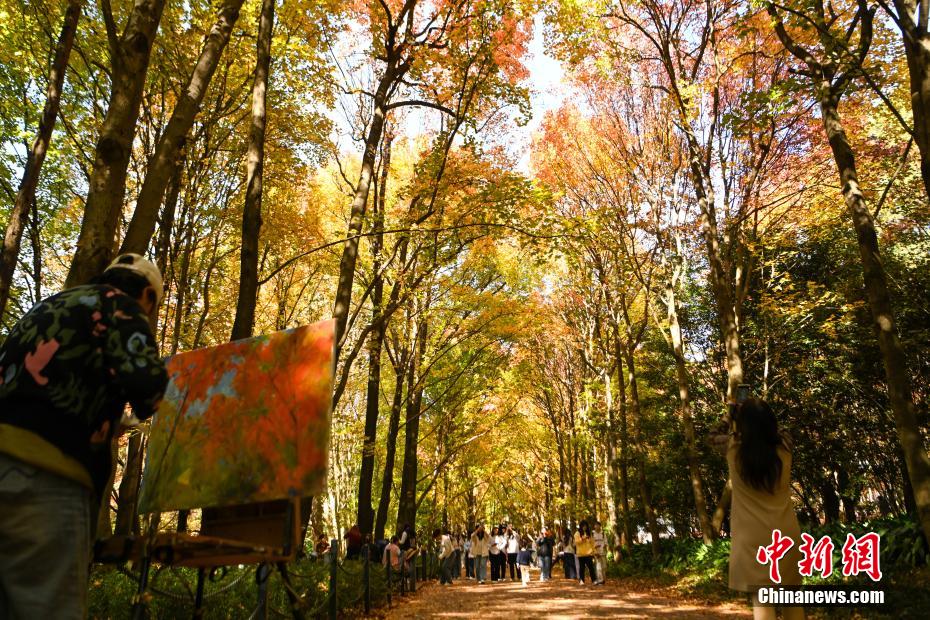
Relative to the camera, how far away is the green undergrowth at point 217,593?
451 centimetres

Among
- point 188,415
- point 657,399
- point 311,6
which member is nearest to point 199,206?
point 311,6

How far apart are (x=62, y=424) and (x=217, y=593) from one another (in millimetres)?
2419

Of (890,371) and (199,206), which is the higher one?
(199,206)

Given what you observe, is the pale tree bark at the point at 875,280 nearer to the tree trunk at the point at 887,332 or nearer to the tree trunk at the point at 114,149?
the tree trunk at the point at 887,332

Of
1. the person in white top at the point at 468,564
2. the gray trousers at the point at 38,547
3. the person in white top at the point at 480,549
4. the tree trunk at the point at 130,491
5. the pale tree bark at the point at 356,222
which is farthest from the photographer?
the person in white top at the point at 468,564

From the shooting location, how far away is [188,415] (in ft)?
12.0

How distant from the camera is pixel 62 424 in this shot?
1932mm

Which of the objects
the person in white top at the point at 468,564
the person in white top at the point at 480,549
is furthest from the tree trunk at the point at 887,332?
the person in white top at the point at 468,564

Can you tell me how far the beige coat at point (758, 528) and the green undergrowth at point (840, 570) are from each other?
15.6ft

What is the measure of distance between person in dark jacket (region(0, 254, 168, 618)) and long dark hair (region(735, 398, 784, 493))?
3179 mm

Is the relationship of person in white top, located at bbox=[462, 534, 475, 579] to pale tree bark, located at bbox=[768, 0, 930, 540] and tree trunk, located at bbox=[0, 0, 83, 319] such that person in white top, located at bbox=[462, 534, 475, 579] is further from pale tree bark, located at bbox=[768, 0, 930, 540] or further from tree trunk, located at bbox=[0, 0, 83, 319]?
tree trunk, located at bbox=[0, 0, 83, 319]

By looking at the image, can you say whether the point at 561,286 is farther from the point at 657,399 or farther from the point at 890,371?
the point at 890,371

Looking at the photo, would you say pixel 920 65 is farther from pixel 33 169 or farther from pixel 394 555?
pixel 394 555

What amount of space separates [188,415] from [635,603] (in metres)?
9.99
